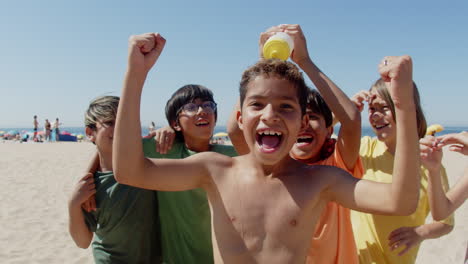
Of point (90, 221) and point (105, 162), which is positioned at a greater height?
point (105, 162)

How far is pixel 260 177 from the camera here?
1.99m

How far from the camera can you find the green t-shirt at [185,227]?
8.61 ft

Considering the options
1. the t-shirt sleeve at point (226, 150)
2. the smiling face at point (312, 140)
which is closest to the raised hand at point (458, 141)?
the smiling face at point (312, 140)

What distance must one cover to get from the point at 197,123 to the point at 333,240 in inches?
55.7

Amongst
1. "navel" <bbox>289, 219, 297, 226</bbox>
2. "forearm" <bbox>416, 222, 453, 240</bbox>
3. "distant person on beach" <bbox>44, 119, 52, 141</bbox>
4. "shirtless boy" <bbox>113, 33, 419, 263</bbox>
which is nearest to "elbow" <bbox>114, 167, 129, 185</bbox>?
"shirtless boy" <bbox>113, 33, 419, 263</bbox>

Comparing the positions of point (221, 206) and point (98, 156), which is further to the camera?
point (98, 156)

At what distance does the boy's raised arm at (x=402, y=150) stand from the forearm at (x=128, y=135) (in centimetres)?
118

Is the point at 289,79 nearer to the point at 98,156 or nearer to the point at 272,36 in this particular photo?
the point at 272,36

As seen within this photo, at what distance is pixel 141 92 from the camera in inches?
69.9

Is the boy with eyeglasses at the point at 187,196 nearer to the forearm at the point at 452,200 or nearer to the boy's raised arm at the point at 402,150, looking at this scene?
the boy's raised arm at the point at 402,150

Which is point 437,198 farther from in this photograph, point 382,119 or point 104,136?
point 104,136

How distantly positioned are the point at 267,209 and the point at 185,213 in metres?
1.00

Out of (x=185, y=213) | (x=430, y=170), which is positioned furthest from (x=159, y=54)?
(x=430, y=170)

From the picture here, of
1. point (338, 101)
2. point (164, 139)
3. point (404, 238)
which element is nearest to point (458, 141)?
point (404, 238)
